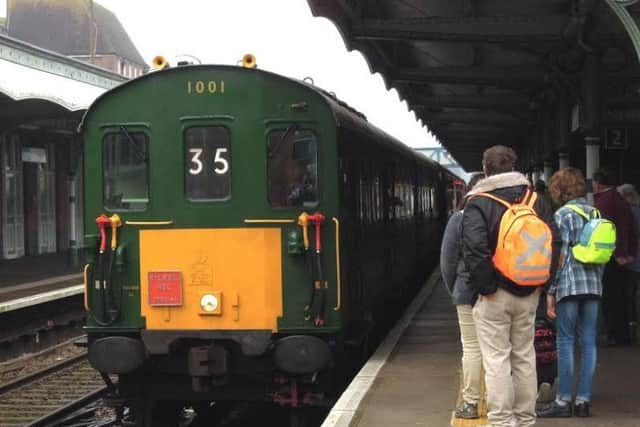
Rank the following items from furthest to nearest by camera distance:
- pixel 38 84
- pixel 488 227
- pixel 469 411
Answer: pixel 38 84
pixel 469 411
pixel 488 227

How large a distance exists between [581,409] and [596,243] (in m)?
1.18

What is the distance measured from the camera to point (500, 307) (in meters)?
5.62

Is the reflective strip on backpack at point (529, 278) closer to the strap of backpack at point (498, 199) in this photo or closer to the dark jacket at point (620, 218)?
the strap of backpack at point (498, 199)

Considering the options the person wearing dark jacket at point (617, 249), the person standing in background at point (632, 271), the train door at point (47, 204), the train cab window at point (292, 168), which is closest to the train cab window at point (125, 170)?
the train cab window at point (292, 168)

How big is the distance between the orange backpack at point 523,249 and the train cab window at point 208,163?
9.92 feet

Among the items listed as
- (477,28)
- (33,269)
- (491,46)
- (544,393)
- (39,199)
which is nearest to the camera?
(544,393)

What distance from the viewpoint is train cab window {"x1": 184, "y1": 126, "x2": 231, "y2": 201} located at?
8047 mm

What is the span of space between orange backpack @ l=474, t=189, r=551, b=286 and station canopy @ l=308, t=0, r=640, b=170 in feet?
11.1

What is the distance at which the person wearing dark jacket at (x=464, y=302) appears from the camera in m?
6.03

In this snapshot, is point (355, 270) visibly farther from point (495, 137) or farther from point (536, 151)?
point (495, 137)

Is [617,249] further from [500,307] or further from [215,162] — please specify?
[215,162]

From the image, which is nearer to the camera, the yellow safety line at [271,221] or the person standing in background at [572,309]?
the person standing in background at [572,309]

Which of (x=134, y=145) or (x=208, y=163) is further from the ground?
(x=134, y=145)

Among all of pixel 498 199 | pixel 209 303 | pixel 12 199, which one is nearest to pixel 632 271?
pixel 209 303
